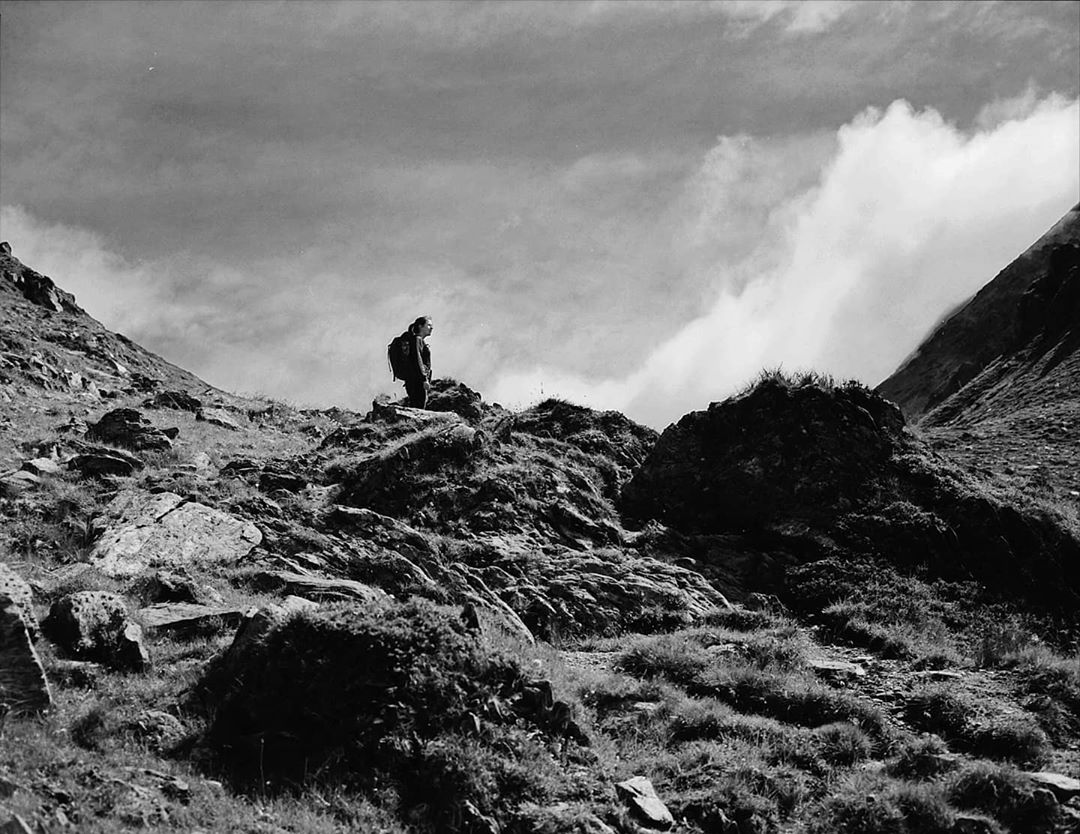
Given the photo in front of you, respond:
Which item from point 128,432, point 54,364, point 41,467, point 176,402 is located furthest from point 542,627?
point 54,364

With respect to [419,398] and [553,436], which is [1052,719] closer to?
[553,436]

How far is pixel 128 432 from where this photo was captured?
729 inches

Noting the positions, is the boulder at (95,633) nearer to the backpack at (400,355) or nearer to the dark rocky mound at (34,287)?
the backpack at (400,355)

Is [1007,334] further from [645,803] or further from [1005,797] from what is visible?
[645,803]

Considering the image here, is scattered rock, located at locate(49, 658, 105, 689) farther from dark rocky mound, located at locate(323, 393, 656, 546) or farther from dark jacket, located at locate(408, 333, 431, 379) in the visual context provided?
dark jacket, located at locate(408, 333, 431, 379)

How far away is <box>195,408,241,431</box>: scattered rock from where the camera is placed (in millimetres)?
24391

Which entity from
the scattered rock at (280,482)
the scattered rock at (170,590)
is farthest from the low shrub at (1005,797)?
the scattered rock at (280,482)

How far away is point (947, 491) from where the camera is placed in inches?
586

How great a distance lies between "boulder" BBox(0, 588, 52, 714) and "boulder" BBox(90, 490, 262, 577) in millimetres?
3529

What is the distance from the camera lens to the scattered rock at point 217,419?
24.4 meters

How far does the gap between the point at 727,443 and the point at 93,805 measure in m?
12.0

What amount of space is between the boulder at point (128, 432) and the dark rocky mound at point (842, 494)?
9516mm

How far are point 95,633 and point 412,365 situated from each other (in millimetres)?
13598

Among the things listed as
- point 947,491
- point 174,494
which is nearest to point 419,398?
point 174,494
